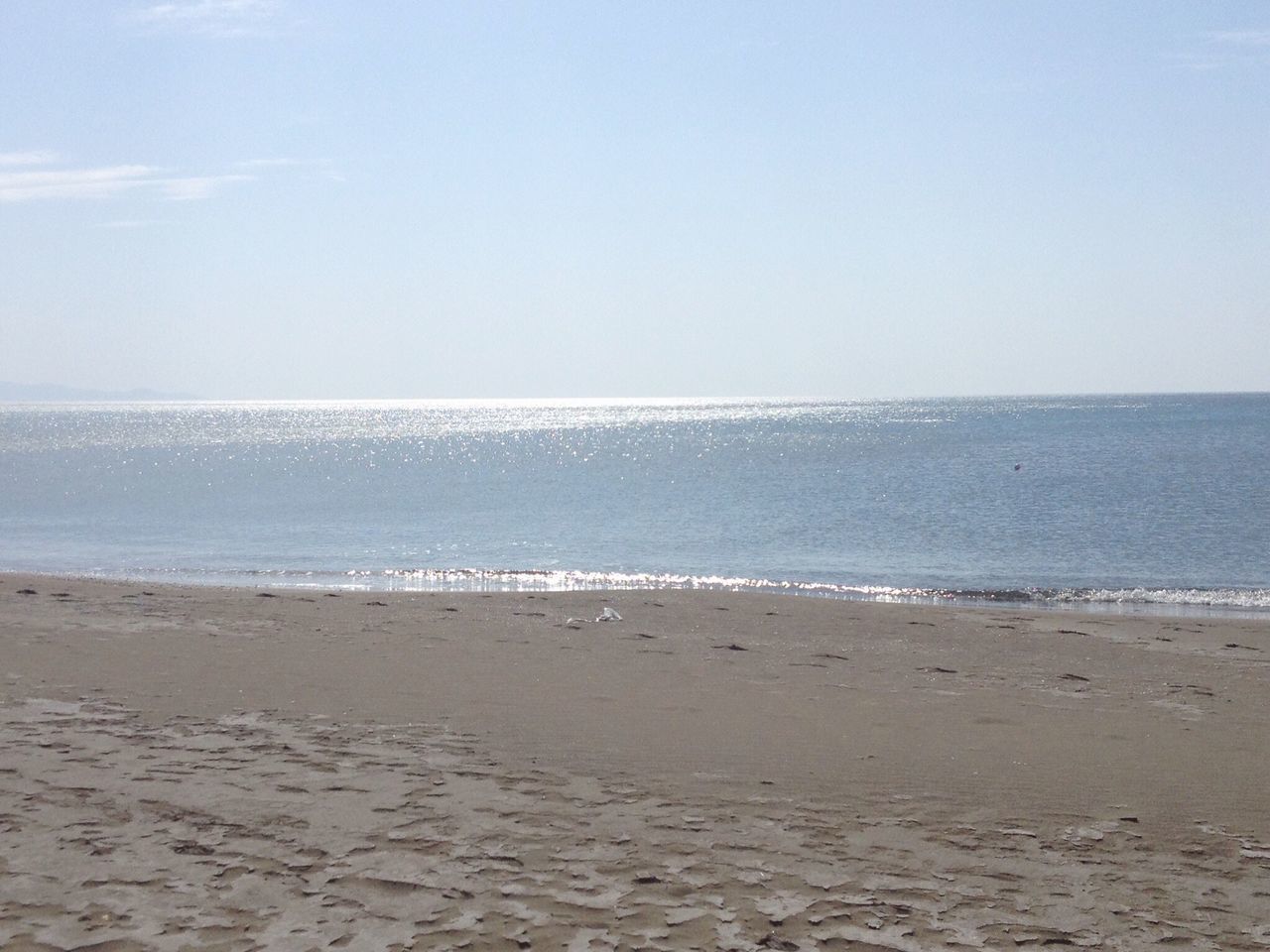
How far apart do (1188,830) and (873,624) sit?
9485 mm

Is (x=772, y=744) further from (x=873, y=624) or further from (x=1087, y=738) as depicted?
(x=873, y=624)

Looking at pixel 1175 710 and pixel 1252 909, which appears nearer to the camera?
pixel 1252 909

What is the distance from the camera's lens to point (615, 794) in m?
7.42

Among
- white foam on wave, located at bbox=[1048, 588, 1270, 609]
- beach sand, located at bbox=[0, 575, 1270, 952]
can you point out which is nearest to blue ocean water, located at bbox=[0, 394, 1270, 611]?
white foam on wave, located at bbox=[1048, 588, 1270, 609]

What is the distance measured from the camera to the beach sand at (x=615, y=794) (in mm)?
5375

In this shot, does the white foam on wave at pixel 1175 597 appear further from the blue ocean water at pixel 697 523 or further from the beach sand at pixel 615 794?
the beach sand at pixel 615 794

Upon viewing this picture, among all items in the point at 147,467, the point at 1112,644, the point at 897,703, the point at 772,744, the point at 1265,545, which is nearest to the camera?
the point at 772,744

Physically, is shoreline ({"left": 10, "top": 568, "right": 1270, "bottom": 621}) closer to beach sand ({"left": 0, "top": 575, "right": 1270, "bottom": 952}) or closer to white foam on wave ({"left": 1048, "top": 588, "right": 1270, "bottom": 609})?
white foam on wave ({"left": 1048, "top": 588, "right": 1270, "bottom": 609})

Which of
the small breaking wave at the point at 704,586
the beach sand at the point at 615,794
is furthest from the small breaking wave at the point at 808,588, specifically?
the beach sand at the point at 615,794

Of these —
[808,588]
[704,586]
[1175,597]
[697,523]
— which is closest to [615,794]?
[704,586]

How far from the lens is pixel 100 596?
1745 cm

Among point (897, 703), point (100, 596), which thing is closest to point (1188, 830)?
point (897, 703)

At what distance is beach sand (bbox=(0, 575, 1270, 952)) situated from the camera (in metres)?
5.38

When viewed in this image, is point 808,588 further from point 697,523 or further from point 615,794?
point 615,794
